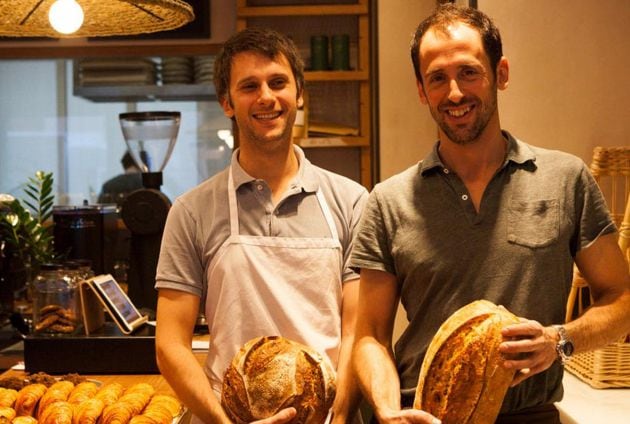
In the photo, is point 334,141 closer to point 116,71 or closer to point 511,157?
point 116,71

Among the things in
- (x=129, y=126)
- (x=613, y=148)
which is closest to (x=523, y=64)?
(x=613, y=148)

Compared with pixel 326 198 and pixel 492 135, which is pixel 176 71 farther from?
pixel 492 135

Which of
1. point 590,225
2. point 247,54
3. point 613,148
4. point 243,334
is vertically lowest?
point 243,334

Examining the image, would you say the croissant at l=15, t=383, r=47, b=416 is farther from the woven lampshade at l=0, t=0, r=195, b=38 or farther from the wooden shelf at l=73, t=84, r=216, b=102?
the wooden shelf at l=73, t=84, r=216, b=102

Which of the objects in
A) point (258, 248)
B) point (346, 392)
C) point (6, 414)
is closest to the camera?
point (346, 392)

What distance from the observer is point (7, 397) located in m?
2.14

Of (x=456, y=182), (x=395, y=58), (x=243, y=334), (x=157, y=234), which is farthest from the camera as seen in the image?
(x=395, y=58)

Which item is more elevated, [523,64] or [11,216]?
[523,64]

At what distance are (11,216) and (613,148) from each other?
2.11 m

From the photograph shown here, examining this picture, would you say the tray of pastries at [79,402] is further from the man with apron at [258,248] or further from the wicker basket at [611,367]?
the wicker basket at [611,367]

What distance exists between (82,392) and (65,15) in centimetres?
105

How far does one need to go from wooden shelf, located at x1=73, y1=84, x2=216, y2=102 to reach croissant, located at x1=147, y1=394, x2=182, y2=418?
3125 mm

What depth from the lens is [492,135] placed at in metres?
1.70

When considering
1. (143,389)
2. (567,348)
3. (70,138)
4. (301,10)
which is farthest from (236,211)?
(70,138)
